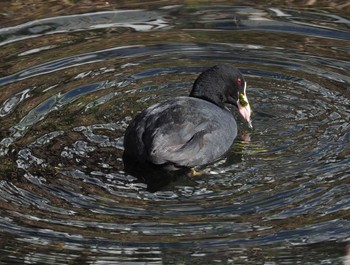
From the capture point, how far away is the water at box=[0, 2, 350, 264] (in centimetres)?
598

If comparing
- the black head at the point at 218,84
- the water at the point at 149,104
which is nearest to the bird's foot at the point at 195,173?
the water at the point at 149,104

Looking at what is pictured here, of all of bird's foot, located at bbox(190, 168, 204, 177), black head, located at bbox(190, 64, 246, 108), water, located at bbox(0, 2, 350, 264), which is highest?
black head, located at bbox(190, 64, 246, 108)

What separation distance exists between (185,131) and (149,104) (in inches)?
44.6

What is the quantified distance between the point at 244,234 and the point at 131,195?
97 centimetres

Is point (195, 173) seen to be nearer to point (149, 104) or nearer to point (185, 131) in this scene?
point (185, 131)

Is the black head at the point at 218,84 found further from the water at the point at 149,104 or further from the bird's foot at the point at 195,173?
the bird's foot at the point at 195,173

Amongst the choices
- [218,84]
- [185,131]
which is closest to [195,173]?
[185,131]

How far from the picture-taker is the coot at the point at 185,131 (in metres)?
6.96

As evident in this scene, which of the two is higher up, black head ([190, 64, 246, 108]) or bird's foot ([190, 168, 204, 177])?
black head ([190, 64, 246, 108])

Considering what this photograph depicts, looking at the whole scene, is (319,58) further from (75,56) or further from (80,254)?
(80,254)

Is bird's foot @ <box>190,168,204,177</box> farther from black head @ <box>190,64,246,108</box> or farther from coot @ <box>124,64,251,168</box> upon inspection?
black head @ <box>190,64,246,108</box>

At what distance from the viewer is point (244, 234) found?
6.03 metres

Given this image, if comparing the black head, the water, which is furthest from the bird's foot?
the black head

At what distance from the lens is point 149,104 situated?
8.21 metres
